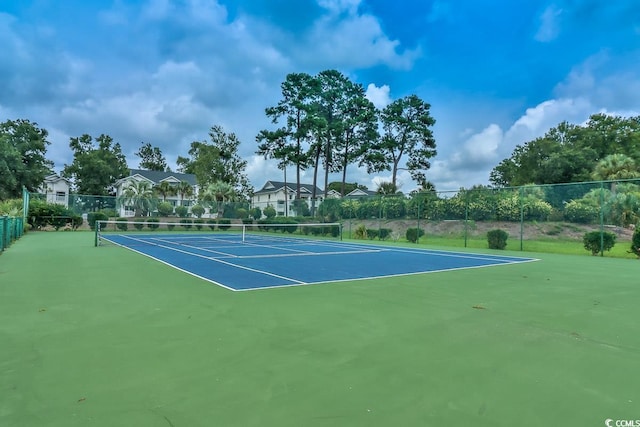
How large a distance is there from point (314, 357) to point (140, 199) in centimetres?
3121

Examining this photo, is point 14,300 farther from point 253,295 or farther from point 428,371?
point 428,371

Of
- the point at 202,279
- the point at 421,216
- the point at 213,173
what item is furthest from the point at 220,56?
the point at 213,173

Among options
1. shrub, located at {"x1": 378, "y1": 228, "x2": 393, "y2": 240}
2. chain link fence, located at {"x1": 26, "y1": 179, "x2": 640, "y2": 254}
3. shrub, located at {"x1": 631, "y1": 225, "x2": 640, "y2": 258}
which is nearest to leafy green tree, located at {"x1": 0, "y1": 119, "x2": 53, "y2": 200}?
chain link fence, located at {"x1": 26, "y1": 179, "x2": 640, "y2": 254}

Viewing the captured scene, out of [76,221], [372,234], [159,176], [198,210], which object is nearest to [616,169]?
[372,234]

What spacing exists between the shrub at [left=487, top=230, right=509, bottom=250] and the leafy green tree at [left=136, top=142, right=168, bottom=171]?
61.6 meters

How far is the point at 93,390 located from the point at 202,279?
4.33 m

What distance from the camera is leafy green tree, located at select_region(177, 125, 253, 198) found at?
45.2 metres

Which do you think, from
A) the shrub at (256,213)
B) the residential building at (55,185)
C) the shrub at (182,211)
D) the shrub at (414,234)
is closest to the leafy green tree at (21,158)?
the residential building at (55,185)

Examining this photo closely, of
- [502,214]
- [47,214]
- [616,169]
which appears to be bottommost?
[47,214]

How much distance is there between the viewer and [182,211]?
31.5m

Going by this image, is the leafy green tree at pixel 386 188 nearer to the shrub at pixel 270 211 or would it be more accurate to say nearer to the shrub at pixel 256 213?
the shrub at pixel 270 211

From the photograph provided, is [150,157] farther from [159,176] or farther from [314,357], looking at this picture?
[314,357]

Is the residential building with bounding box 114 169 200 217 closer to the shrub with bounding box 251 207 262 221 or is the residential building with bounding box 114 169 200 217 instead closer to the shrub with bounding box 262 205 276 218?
the shrub with bounding box 251 207 262 221

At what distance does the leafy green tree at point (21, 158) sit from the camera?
33906mm
